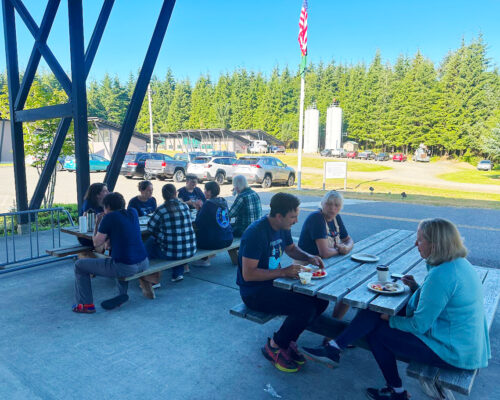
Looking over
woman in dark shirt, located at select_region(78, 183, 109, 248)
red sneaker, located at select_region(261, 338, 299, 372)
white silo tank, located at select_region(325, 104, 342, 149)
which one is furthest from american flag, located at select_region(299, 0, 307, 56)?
white silo tank, located at select_region(325, 104, 342, 149)

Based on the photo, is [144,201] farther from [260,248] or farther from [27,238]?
[260,248]

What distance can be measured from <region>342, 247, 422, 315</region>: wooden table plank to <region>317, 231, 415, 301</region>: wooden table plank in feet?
0.15

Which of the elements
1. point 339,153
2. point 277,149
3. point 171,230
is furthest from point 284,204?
point 277,149

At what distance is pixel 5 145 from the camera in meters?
37.8

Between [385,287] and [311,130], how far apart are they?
67174 mm

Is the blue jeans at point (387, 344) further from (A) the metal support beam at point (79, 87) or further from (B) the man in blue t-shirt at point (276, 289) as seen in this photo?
(A) the metal support beam at point (79, 87)

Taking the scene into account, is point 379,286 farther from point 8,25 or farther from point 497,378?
point 8,25

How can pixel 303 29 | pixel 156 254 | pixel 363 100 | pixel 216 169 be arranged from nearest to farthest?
pixel 156 254 → pixel 303 29 → pixel 216 169 → pixel 363 100

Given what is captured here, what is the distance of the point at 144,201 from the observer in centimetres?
658

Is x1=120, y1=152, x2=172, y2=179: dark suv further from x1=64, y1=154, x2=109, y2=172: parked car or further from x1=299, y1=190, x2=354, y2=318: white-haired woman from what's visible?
x1=299, y1=190, x2=354, y2=318: white-haired woman

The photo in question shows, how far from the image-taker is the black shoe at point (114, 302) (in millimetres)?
4297

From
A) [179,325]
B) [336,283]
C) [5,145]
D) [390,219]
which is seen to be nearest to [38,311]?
[179,325]

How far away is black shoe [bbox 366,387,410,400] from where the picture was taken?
2.75 meters

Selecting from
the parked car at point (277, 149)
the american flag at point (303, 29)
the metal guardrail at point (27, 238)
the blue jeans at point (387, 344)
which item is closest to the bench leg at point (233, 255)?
the metal guardrail at point (27, 238)
